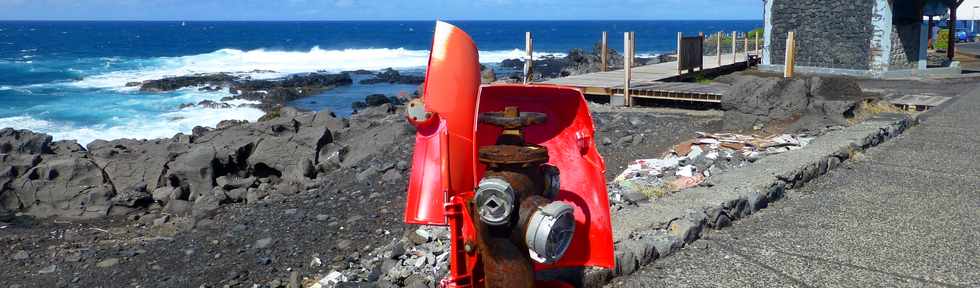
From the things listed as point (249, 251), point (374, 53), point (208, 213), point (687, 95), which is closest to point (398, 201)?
point (249, 251)

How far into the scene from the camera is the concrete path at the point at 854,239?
16.0 feet

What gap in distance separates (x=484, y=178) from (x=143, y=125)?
923 inches

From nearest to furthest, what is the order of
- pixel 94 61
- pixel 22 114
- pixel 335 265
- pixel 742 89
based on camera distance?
pixel 335 265 → pixel 742 89 → pixel 22 114 → pixel 94 61

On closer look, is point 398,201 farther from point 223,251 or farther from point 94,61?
point 94,61

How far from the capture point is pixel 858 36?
20.2 metres

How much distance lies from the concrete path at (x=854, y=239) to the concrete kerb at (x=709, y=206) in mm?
76

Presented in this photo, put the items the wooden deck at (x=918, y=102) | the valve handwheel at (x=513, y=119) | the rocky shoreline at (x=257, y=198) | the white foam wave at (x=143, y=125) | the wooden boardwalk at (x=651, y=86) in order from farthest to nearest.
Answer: the white foam wave at (x=143, y=125) < the wooden boardwalk at (x=651, y=86) < the wooden deck at (x=918, y=102) < the rocky shoreline at (x=257, y=198) < the valve handwheel at (x=513, y=119)

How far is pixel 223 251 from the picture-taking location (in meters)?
9.15

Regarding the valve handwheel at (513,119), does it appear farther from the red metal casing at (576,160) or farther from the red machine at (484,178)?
the red metal casing at (576,160)

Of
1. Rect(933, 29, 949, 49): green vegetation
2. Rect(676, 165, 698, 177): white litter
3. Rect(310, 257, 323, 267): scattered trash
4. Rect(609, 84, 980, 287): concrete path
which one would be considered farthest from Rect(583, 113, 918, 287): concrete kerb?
Rect(933, 29, 949, 49): green vegetation

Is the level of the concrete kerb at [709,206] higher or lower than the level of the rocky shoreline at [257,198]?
higher

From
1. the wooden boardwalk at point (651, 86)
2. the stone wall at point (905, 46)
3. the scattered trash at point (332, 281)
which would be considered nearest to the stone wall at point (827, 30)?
the stone wall at point (905, 46)

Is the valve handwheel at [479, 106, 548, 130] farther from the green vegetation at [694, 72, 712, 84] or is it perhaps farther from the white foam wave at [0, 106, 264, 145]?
the white foam wave at [0, 106, 264, 145]

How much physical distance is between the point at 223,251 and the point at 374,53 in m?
59.3
